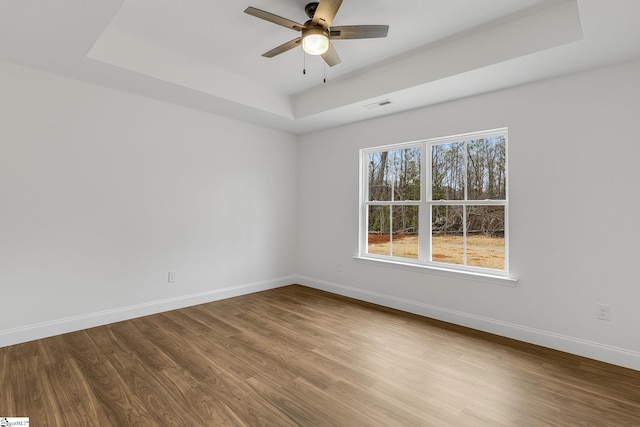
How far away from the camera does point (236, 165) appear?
453 cm

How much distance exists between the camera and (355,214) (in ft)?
14.9

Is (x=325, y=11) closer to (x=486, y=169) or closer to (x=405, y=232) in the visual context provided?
(x=486, y=169)

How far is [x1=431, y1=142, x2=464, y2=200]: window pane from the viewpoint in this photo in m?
3.64

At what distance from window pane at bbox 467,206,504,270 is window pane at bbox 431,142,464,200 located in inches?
11.3

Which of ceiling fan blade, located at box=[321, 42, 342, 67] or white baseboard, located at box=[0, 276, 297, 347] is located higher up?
ceiling fan blade, located at box=[321, 42, 342, 67]

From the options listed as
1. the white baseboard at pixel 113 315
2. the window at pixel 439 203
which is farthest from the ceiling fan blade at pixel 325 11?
the white baseboard at pixel 113 315

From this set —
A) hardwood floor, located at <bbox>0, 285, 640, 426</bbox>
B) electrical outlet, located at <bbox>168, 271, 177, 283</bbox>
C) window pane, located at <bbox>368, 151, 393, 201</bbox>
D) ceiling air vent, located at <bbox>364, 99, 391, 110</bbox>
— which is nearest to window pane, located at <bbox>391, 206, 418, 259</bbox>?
window pane, located at <bbox>368, 151, 393, 201</bbox>

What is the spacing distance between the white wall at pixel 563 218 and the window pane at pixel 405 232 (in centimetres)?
36

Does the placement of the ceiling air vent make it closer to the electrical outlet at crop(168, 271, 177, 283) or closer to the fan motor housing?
the fan motor housing

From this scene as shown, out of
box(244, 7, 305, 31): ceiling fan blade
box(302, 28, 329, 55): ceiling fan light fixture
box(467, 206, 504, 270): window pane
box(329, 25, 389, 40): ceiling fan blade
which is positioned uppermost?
box(244, 7, 305, 31): ceiling fan blade

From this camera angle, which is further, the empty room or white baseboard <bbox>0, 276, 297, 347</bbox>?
white baseboard <bbox>0, 276, 297, 347</bbox>

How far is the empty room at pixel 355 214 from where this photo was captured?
2146mm

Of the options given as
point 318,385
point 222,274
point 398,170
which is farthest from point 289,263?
point 318,385

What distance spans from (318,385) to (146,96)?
3.60 meters
